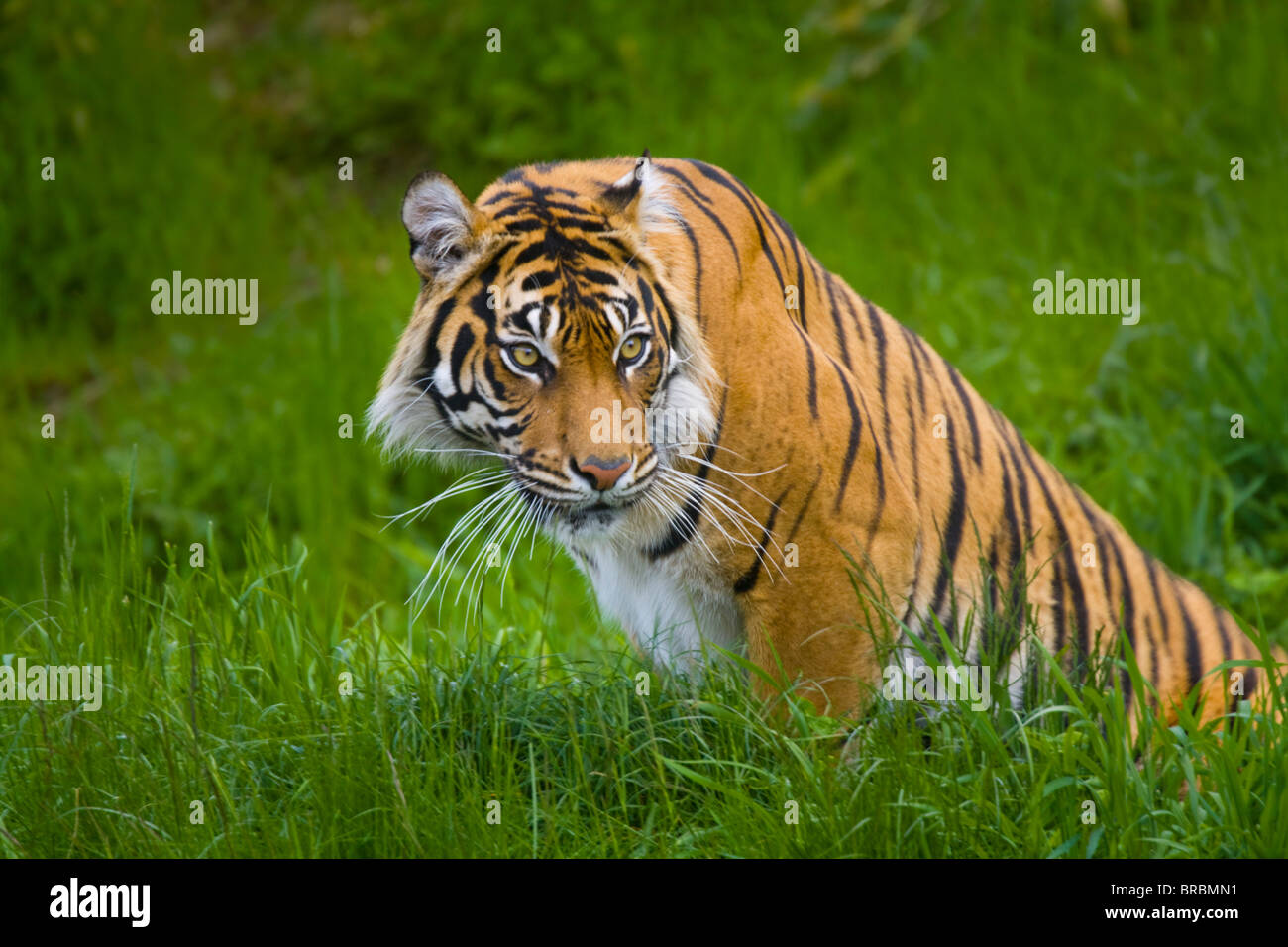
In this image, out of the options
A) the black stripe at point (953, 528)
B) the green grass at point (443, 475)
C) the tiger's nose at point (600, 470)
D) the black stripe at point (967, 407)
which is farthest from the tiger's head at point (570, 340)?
the black stripe at point (967, 407)

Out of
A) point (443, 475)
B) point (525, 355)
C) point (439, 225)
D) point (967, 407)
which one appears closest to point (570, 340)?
point (525, 355)

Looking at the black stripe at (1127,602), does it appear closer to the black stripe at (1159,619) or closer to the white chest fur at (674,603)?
the black stripe at (1159,619)

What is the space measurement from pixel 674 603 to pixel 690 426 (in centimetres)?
47

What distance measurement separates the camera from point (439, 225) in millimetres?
3209

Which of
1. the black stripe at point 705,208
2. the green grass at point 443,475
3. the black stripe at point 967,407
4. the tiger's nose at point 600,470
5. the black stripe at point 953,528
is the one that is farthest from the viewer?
the black stripe at point 967,407

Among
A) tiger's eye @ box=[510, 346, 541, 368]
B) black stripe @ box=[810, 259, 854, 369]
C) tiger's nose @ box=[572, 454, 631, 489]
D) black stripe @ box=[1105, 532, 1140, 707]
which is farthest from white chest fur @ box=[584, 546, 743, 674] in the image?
black stripe @ box=[1105, 532, 1140, 707]

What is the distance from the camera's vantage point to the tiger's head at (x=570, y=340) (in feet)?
10.2

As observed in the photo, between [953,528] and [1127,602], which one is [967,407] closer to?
[953,528]

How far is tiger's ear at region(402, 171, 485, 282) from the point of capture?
3150 millimetres

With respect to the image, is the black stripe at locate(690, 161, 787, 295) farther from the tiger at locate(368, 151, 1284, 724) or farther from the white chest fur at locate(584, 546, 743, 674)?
the white chest fur at locate(584, 546, 743, 674)

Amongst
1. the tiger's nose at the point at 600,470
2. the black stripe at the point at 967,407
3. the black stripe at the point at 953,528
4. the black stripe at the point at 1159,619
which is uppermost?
the black stripe at the point at 967,407

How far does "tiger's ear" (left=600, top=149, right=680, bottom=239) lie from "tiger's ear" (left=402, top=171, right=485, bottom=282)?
1.02 feet

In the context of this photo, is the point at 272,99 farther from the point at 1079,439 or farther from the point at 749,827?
the point at 749,827
